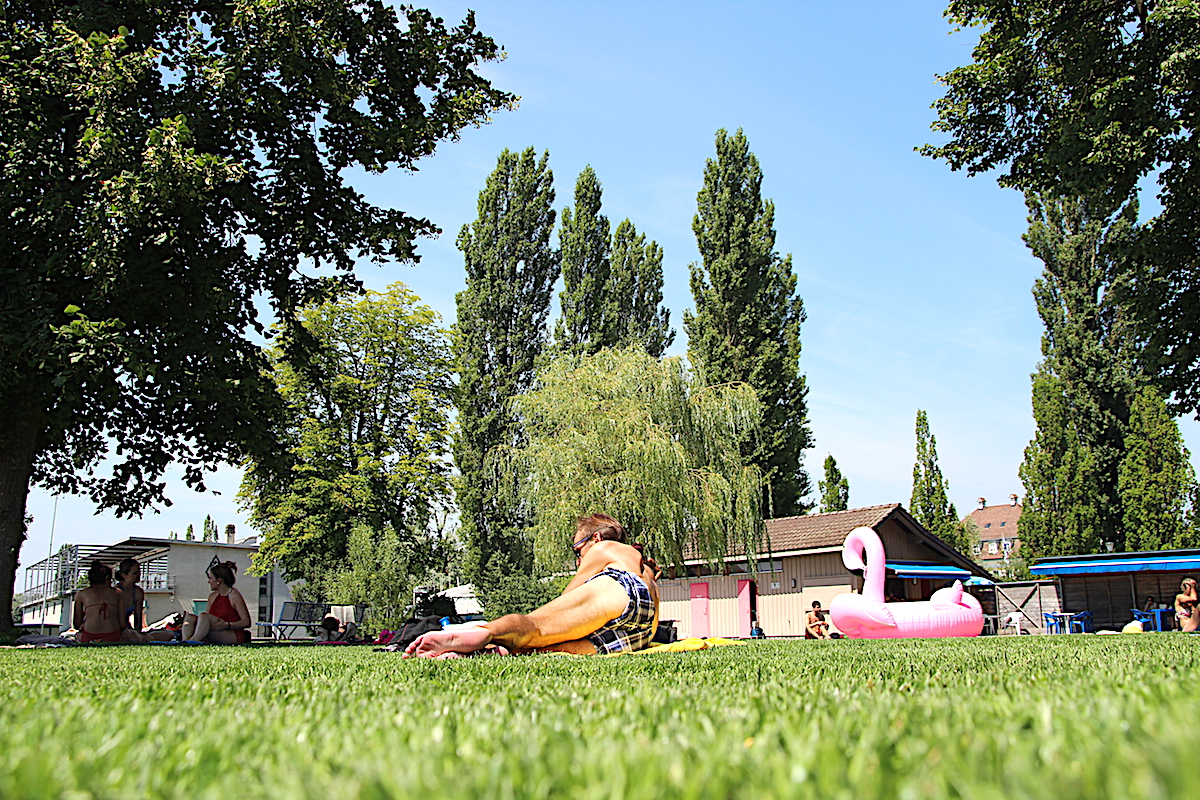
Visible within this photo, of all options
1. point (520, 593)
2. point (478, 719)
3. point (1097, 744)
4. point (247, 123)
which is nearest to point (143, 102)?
point (247, 123)

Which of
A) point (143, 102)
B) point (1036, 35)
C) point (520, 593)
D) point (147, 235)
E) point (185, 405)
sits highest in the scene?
point (1036, 35)

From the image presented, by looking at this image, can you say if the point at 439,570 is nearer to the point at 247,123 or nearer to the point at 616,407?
the point at 616,407

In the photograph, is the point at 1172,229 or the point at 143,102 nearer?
the point at 143,102

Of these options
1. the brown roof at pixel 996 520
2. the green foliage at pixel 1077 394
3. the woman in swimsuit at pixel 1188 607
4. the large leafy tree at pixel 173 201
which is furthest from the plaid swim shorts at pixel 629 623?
the brown roof at pixel 996 520

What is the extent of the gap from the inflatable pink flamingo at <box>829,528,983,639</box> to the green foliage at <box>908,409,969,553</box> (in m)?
29.9

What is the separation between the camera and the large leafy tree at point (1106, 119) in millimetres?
11766

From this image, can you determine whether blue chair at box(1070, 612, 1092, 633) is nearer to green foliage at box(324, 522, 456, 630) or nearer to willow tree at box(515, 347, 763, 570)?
willow tree at box(515, 347, 763, 570)

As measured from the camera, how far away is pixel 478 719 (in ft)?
6.10

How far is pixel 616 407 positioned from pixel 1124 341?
2520 centimetres

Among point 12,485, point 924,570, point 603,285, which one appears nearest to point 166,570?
point 603,285

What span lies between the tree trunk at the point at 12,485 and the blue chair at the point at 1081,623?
2925 centimetres

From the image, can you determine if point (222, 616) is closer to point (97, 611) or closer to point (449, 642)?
point (97, 611)

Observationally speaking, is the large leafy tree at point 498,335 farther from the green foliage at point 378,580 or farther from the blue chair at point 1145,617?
the blue chair at point 1145,617

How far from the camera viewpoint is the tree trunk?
1163 centimetres
